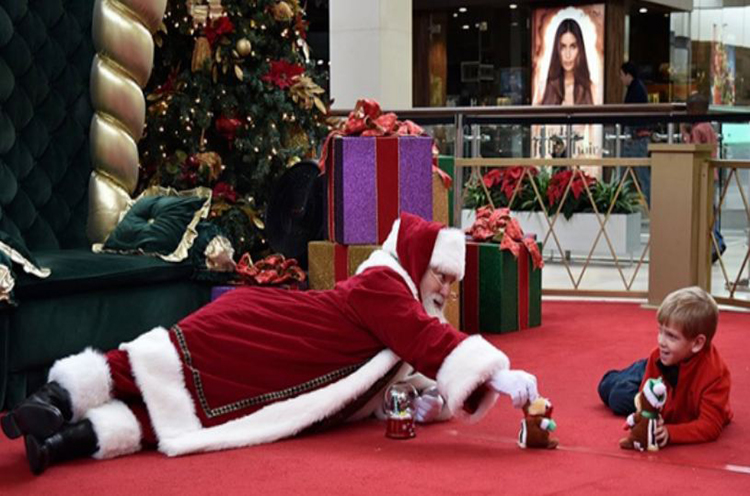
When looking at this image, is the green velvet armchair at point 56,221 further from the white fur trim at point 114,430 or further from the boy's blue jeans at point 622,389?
the boy's blue jeans at point 622,389

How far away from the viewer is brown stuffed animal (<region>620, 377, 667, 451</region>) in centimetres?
371

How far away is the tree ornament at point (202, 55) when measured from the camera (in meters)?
6.17

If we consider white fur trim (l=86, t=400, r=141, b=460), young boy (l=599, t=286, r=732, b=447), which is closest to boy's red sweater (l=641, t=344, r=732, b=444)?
young boy (l=599, t=286, r=732, b=447)

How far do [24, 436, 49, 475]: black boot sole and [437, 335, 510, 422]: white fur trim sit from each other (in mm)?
1194

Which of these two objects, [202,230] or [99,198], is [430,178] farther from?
[99,198]

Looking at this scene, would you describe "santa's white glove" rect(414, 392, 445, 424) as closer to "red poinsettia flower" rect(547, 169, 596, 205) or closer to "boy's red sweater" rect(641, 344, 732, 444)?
"boy's red sweater" rect(641, 344, 732, 444)

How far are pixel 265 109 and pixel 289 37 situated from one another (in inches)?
17.5

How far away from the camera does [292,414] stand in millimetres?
3922

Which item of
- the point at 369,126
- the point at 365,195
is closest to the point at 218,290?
the point at 365,195

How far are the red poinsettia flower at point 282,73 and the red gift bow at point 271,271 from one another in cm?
132

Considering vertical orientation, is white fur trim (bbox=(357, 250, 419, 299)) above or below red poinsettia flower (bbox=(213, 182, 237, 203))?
below

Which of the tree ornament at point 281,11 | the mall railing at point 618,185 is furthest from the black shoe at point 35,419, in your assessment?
the mall railing at point 618,185

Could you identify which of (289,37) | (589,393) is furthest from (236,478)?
(289,37)

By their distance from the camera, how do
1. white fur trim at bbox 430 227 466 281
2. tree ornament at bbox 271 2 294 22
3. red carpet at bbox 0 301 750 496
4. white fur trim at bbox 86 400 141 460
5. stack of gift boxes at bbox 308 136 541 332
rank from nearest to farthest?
red carpet at bbox 0 301 750 496 → white fur trim at bbox 86 400 141 460 → white fur trim at bbox 430 227 466 281 → stack of gift boxes at bbox 308 136 541 332 → tree ornament at bbox 271 2 294 22
